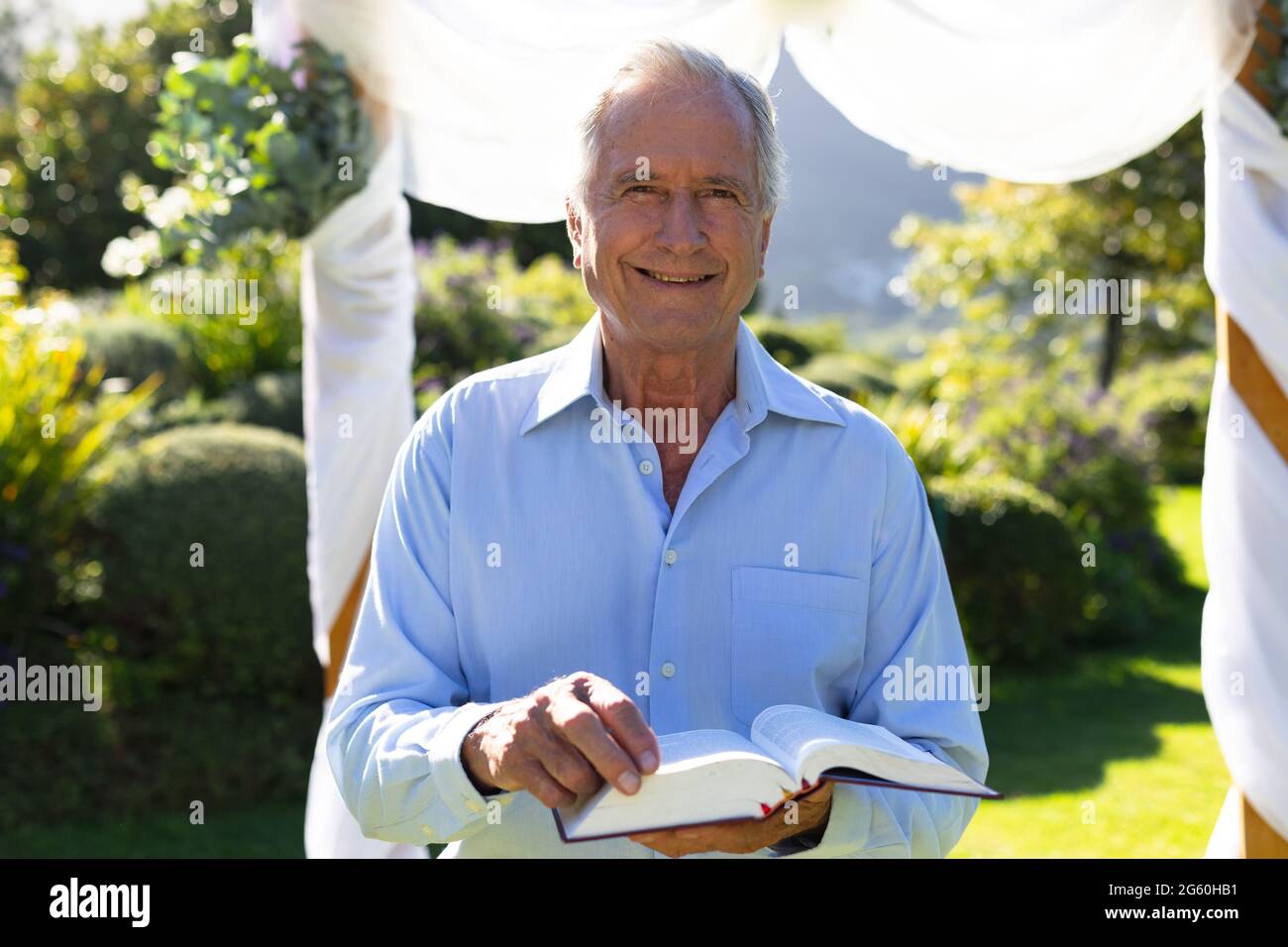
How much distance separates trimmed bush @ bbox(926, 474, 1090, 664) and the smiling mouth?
5.89 metres

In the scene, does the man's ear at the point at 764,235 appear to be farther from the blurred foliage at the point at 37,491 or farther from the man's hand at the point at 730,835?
the blurred foliage at the point at 37,491

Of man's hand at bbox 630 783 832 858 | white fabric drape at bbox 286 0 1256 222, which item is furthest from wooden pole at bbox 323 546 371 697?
man's hand at bbox 630 783 832 858

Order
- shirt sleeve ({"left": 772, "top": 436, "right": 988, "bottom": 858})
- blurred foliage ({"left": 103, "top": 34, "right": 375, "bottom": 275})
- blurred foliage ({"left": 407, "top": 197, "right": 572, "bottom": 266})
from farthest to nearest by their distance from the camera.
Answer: blurred foliage ({"left": 407, "top": 197, "right": 572, "bottom": 266}) → blurred foliage ({"left": 103, "top": 34, "right": 375, "bottom": 275}) → shirt sleeve ({"left": 772, "top": 436, "right": 988, "bottom": 858})

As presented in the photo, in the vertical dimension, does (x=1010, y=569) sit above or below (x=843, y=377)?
below

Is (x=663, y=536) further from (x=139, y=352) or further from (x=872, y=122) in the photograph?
(x=139, y=352)

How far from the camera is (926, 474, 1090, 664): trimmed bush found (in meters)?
7.84

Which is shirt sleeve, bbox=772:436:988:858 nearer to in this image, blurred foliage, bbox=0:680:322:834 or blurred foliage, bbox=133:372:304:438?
blurred foliage, bbox=0:680:322:834

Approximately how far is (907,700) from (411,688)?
0.73 metres

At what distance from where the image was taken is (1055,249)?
14.3 metres

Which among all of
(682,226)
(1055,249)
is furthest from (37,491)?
(1055,249)

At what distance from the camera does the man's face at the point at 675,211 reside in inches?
76.3

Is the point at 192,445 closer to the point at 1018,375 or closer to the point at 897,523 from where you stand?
the point at 897,523

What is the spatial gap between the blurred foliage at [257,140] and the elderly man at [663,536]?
6.55 ft
